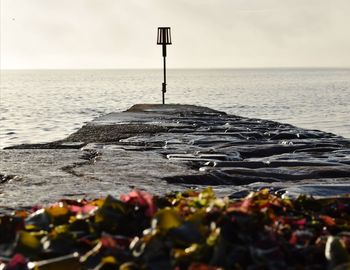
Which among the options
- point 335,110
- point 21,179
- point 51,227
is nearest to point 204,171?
point 21,179

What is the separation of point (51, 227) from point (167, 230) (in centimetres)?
68

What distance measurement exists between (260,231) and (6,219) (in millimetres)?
1231

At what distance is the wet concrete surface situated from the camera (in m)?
5.84

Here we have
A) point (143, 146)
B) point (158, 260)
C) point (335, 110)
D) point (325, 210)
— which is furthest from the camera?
point (335, 110)

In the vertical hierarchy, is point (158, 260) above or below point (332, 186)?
above

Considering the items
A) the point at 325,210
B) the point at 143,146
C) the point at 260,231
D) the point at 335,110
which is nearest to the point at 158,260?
the point at 260,231

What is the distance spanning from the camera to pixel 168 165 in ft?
24.5

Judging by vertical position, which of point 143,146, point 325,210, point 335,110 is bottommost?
point 335,110

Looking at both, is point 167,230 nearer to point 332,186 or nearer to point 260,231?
point 260,231

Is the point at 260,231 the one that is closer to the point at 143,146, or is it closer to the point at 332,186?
the point at 332,186

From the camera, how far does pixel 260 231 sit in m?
2.92

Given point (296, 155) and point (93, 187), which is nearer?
point (93, 187)

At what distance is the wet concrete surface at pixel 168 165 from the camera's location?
5844 mm

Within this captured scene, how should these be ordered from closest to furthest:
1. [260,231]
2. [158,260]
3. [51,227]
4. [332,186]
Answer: [158,260]
[260,231]
[51,227]
[332,186]
